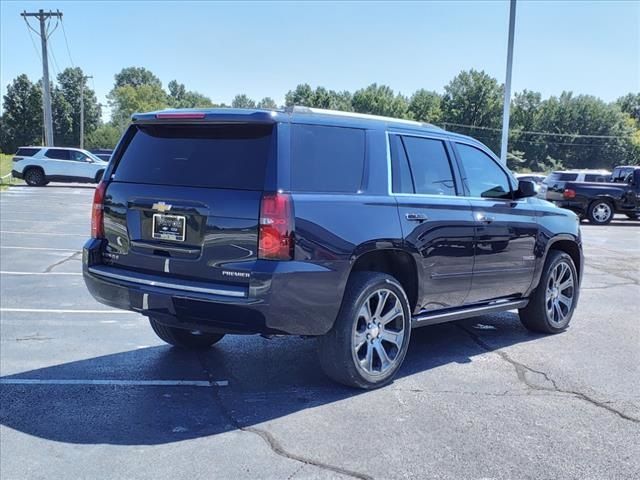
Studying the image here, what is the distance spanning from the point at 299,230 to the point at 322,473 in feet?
4.81

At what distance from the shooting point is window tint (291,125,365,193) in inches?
164

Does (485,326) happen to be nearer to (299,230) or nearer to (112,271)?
(299,230)

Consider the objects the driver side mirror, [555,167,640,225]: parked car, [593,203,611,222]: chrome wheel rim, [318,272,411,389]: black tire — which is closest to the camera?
[318,272,411,389]: black tire

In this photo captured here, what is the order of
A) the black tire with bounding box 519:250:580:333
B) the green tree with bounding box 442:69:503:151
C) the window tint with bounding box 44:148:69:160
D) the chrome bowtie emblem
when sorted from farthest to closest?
the green tree with bounding box 442:69:503:151 → the window tint with bounding box 44:148:69:160 → the black tire with bounding box 519:250:580:333 → the chrome bowtie emblem

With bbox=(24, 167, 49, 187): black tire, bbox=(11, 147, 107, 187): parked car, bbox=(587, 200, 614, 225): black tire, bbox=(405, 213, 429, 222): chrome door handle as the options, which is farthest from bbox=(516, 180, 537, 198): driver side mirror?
bbox=(24, 167, 49, 187): black tire

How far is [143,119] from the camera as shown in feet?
15.2

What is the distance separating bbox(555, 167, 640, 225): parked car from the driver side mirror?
15899 mm

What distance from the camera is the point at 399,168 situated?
193 inches

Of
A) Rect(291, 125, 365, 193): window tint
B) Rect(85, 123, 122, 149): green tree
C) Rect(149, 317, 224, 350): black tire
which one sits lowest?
Rect(149, 317, 224, 350): black tire

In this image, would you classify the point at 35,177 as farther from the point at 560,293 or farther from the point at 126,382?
the point at 560,293

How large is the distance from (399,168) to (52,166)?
94.0ft

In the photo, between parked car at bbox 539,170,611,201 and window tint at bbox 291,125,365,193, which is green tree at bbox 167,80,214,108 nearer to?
parked car at bbox 539,170,611,201

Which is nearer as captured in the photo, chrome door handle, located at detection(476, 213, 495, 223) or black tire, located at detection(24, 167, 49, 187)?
chrome door handle, located at detection(476, 213, 495, 223)

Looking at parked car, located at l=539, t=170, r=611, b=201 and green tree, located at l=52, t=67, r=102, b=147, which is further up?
green tree, located at l=52, t=67, r=102, b=147
